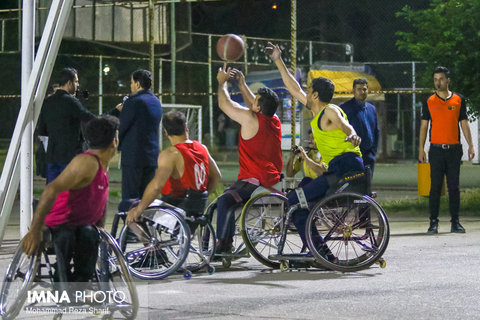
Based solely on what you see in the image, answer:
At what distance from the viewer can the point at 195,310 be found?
7.14m

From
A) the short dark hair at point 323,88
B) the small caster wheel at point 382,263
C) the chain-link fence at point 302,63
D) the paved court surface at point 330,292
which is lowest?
the paved court surface at point 330,292

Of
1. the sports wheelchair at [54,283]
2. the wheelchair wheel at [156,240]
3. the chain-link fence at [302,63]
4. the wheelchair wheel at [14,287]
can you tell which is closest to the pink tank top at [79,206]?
the sports wheelchair at [54,283]

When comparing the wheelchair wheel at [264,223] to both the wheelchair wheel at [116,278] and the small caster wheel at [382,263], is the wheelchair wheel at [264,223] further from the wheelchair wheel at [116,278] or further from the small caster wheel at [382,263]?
the wheelchair wheel at [116,278]

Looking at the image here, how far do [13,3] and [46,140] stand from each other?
70.2 feet

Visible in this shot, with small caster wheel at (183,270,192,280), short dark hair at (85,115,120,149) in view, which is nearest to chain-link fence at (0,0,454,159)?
small caster wheel at (183,270,192,280)

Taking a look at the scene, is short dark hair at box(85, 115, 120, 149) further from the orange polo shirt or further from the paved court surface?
the orange polo shirt

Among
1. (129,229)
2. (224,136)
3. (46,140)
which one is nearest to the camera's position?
(129,229)

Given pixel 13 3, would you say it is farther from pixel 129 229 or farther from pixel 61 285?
pixel 61 285

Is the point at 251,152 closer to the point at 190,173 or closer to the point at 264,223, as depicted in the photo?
the point at 264,223

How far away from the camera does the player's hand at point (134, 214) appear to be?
8.33 meters

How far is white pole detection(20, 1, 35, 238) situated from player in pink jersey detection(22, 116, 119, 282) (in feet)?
12.0

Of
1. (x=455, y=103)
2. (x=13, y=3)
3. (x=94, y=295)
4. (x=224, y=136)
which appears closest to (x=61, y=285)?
(x=94, y=295)

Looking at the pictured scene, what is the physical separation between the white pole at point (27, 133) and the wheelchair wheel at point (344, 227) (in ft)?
9.51

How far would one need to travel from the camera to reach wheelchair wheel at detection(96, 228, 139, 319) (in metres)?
6.14
